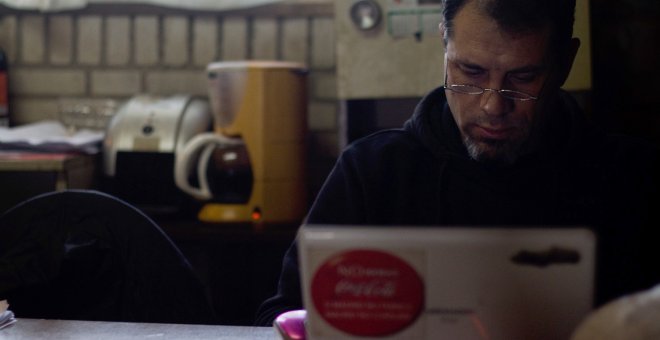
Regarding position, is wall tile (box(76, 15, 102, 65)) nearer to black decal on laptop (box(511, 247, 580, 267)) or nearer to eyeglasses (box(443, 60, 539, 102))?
eyeglasses (box(443, 60, 539, 102))

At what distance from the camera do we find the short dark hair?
1084 millimetres

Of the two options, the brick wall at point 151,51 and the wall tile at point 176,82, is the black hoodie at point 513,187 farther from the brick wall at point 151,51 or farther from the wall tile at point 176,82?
the wall tile at point 176,82

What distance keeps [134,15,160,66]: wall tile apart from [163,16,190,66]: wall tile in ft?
0.09

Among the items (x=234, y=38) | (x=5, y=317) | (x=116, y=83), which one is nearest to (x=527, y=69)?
(x=5, y=317)

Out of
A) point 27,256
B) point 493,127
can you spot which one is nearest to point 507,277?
point 493,127

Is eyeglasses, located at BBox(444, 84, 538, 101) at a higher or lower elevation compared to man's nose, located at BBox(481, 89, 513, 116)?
higher

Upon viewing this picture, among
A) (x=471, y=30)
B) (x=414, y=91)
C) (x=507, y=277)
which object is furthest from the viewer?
(x=414, y=91)

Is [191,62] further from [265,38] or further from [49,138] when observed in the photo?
[49,138]

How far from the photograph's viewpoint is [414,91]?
1772mm

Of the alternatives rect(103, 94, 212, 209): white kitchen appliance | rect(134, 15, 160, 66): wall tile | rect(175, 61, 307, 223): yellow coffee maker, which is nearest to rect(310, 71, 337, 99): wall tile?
rect(175, 61, 307, 223): yellow coffee maker

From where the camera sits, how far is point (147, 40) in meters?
2.25

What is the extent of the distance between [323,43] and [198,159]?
0.51 metres

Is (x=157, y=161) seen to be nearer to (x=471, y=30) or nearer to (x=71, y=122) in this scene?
(x=71, y=122)

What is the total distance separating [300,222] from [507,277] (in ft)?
4.37
